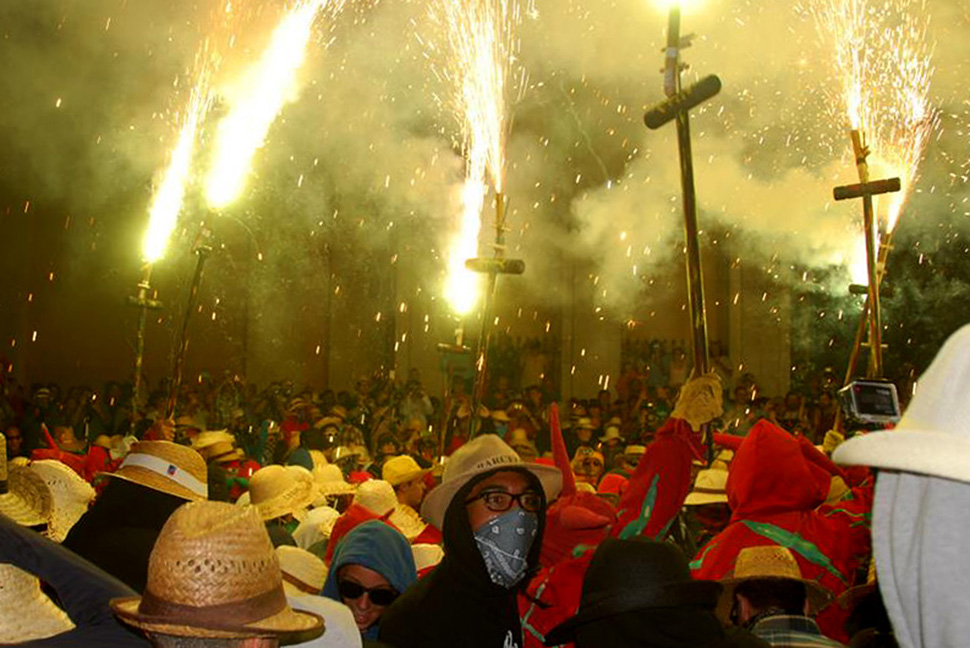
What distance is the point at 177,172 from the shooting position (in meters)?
17.3

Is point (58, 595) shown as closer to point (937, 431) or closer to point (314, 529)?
point (937, 431)

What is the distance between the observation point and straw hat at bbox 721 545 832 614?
3.95 m

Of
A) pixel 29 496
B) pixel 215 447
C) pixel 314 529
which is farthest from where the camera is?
pixel 215 447

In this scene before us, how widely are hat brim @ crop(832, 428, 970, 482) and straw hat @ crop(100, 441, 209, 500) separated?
3157mm

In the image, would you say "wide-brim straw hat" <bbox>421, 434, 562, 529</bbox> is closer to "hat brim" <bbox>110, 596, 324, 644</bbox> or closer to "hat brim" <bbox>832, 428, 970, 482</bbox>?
"hat brim" <bbox>110, 596, 324, 644</bbox>

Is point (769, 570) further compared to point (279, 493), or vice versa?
point (279, 493)

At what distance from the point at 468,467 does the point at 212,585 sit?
194cm

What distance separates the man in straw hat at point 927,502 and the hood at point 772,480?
3606 mm

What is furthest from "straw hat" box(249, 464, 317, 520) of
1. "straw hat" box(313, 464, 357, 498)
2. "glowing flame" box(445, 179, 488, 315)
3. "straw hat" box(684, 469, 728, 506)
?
"glowing flame" box(445, 179, 488, 315)

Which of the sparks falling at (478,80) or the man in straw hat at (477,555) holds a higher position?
the sparks falling at (478,80)

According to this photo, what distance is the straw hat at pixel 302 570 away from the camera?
461 cm

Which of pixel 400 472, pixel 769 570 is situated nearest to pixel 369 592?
pixel 769 570

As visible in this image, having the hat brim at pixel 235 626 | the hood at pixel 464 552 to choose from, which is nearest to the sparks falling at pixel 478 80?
the hood at pixel 464 552

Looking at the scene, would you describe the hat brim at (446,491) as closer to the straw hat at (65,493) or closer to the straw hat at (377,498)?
the straw hat at (65,493)
